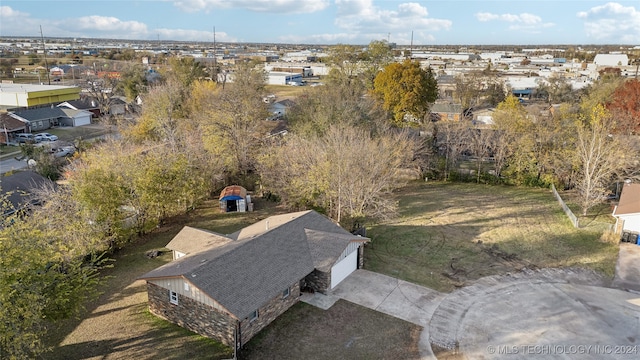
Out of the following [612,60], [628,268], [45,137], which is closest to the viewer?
[628,268]

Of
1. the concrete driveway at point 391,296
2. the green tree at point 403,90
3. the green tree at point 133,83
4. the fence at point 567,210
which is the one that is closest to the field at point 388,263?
the fence at point 567,210

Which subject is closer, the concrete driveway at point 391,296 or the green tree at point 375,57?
the concrete driveway at point 391,296

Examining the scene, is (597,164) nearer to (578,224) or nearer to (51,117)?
(578,224)

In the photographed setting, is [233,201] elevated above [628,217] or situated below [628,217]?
below

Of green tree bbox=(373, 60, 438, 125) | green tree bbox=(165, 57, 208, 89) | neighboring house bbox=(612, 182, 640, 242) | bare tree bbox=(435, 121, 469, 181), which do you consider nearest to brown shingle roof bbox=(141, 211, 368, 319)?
neighboring house bbox=(612, 182, 640, 242)

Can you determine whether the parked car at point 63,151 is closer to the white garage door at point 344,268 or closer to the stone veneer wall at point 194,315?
the stone veneer wall at point 194,315

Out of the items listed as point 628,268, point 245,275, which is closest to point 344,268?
point 245,275

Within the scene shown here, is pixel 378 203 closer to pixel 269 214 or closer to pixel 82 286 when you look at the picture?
pixel 269 214

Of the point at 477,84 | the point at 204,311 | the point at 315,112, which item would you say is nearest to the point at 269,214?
the point at 315,112
